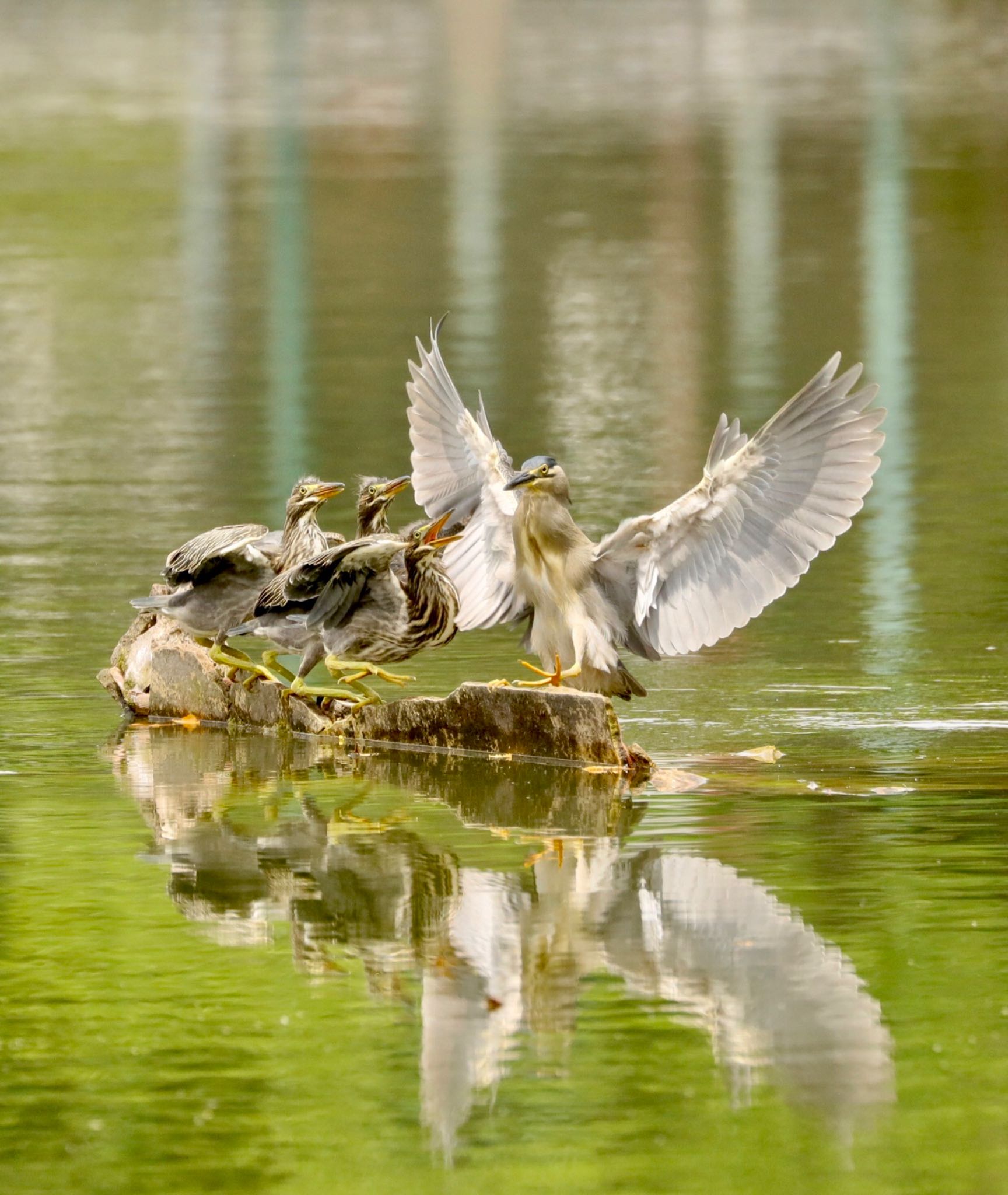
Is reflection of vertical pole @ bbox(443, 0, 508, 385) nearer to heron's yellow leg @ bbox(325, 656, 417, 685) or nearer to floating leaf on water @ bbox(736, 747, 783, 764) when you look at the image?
heron's yellow leg @ bbox(325, 656, 417, 685)

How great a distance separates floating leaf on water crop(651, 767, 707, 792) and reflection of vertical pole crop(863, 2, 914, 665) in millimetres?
2546

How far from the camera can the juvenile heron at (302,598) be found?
413 inches

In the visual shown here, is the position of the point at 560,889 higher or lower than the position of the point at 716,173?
lower

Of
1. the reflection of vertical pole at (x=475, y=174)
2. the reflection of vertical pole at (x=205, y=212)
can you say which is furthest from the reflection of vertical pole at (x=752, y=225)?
the reflection of vertical pole at (x=205, y=212)

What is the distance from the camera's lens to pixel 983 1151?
619cm

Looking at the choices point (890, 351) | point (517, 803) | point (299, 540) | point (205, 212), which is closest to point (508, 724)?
point (517, 803)

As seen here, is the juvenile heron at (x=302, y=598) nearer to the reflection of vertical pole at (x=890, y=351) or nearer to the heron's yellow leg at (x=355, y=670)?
the heron's yellow leg at (x=355, y=670)

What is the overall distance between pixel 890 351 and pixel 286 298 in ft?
21.9

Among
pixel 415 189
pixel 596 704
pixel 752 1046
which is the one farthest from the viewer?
pixel 415 189

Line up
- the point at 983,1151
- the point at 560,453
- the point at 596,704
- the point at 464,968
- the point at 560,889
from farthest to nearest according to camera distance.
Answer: the point at 560,453 < the point at 596,704 < the point at 560,889 < the point at 464,968 < the point at 983,1151

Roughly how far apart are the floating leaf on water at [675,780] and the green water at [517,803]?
133mm

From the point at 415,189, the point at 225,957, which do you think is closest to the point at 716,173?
the point at 415,189

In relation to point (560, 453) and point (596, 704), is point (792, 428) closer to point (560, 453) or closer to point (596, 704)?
point (596, 704)

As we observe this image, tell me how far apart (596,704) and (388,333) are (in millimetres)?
14824
